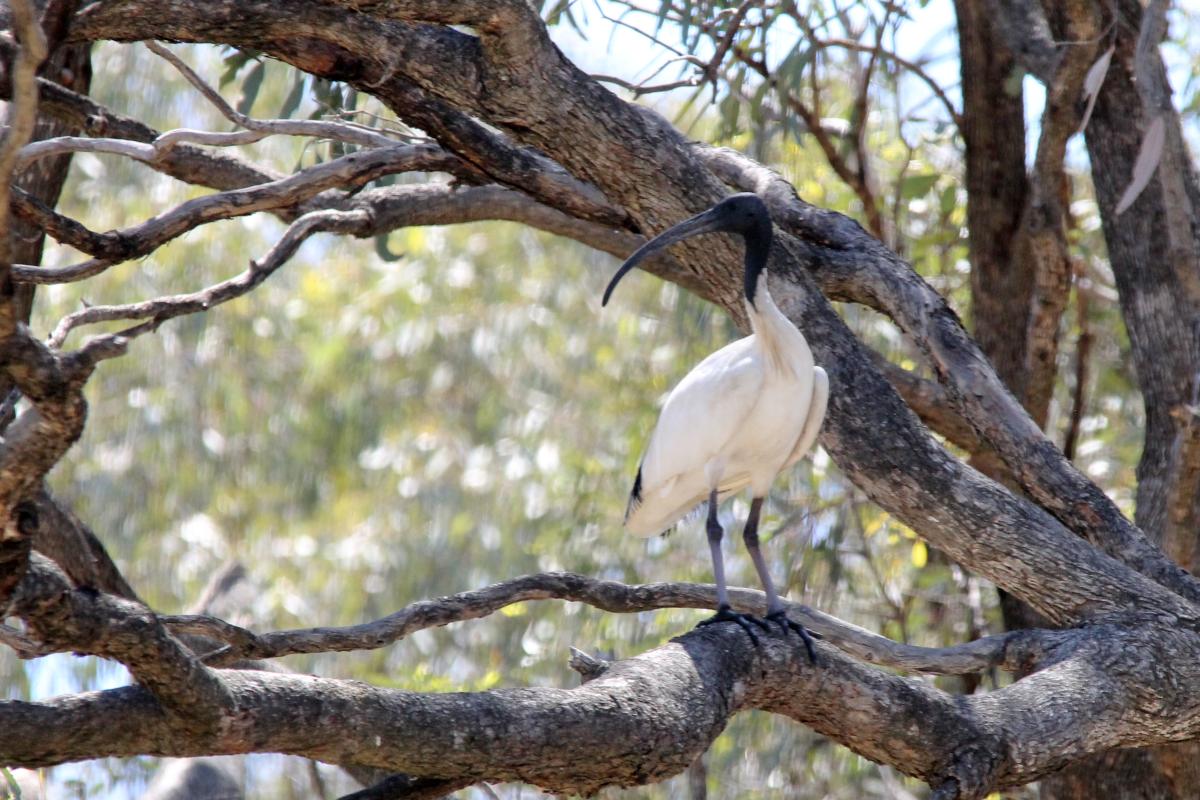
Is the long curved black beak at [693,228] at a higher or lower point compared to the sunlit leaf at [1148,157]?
lower

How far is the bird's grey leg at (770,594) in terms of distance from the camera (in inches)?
111

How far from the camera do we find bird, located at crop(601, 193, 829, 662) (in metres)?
3.26

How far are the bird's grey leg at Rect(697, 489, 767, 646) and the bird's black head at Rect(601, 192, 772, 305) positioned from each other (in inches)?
25.4

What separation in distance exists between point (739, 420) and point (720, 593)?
440 mm

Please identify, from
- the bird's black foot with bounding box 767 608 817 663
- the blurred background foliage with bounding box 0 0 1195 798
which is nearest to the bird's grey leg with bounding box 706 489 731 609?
the bird's black foot with bounding box 767 608 817 663

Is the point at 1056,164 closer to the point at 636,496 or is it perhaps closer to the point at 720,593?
the point at 636,496

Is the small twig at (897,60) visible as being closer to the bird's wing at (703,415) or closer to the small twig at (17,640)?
the bird's wing at (703,415)

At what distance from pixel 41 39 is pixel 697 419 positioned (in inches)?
84.7

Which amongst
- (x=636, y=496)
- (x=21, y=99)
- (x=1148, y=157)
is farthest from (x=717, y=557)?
(x=21, y=99)

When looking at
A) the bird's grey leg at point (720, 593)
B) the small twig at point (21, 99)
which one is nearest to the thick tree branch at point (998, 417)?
the bird's grey leg at point (720, 593)

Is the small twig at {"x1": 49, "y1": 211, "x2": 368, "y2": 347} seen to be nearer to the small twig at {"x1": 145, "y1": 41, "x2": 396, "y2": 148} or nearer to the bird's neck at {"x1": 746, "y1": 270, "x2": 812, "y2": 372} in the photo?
the small twig at {"x1": 145, "y1": 41, "x2": 396, "y2": 148}

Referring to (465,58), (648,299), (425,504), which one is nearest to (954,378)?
(465,58)

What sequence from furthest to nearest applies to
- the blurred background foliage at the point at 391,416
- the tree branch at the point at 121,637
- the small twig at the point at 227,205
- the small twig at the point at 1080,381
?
the blurred background foliage at the point at 391,416, the small twig at the point at 1080,381, the small twig at the point at 227,205, the tree branch at the point at 121,637

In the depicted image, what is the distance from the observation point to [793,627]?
9.58ft
